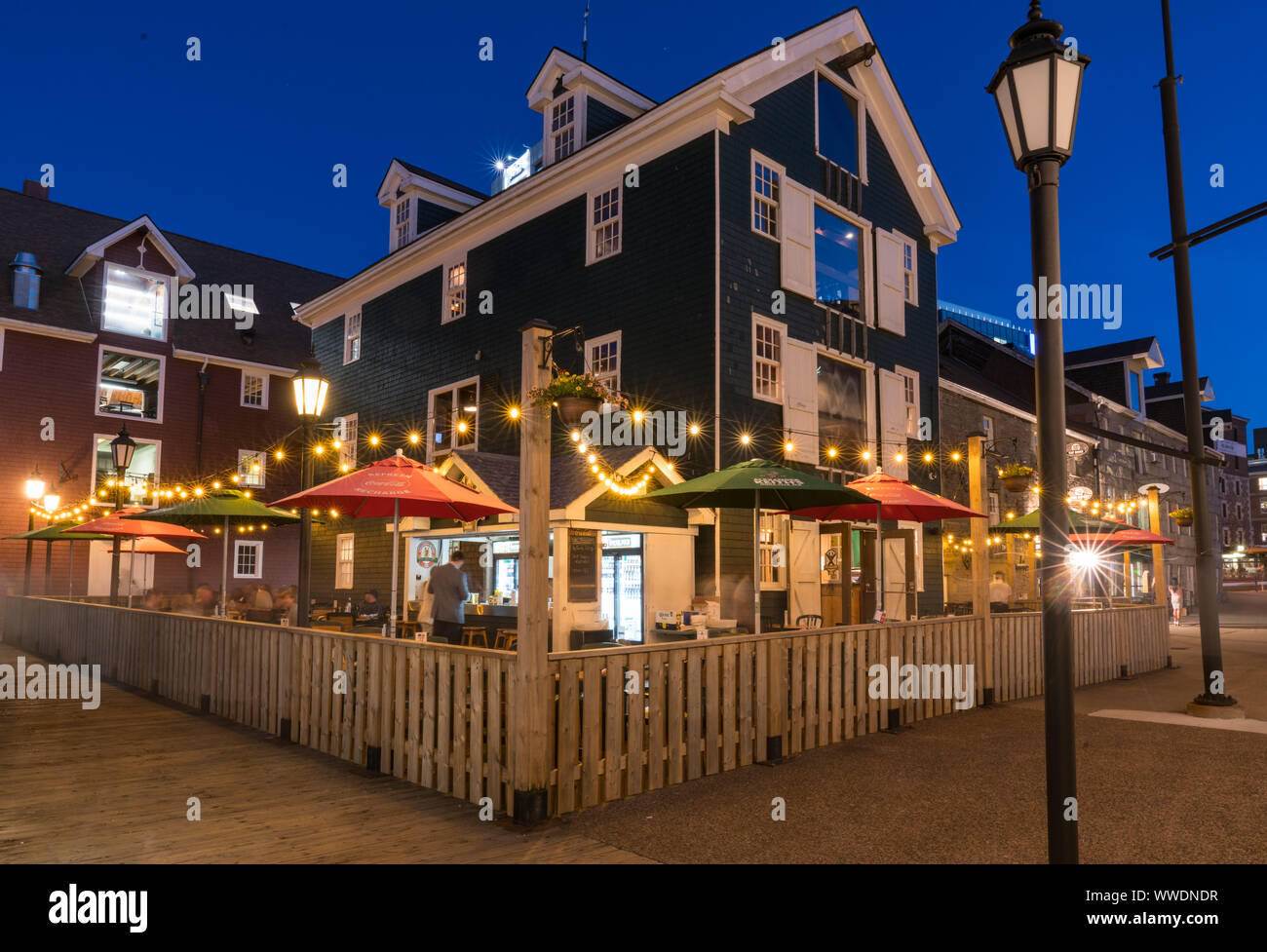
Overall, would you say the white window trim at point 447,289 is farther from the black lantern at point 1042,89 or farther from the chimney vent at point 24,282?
the black lantern at point 1042,89

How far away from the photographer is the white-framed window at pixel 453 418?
64.7 ft

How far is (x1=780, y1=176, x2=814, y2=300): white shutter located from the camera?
16188mm

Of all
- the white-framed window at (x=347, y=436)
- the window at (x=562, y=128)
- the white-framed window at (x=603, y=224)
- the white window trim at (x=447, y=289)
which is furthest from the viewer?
the white-framed window at (x=347, y=436)

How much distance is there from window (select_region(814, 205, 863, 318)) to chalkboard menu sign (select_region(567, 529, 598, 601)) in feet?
23.6

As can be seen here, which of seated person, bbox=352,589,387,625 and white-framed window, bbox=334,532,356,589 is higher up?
white-framed window, bbox=334,532,356,589

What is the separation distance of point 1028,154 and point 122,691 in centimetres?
1356

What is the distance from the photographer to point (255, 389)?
29859 mm

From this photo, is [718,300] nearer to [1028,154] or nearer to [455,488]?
[455,488]

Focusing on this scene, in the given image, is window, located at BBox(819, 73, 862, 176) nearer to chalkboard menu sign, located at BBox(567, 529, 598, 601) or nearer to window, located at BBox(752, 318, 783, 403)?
window, located at BBox(752, 318, 783, 403)

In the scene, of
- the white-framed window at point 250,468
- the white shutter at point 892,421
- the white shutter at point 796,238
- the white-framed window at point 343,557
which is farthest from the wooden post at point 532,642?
the white-framed window at point 250,468

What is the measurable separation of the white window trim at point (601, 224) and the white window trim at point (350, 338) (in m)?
9.64

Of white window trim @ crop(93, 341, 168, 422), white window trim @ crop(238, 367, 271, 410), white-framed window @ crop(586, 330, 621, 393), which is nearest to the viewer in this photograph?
white-framed window @ crop(586, 330, 621, 393)

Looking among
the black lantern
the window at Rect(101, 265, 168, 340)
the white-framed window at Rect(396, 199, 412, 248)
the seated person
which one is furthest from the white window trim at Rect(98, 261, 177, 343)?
the black lantern

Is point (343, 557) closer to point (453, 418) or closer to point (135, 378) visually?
point (453, 418)
